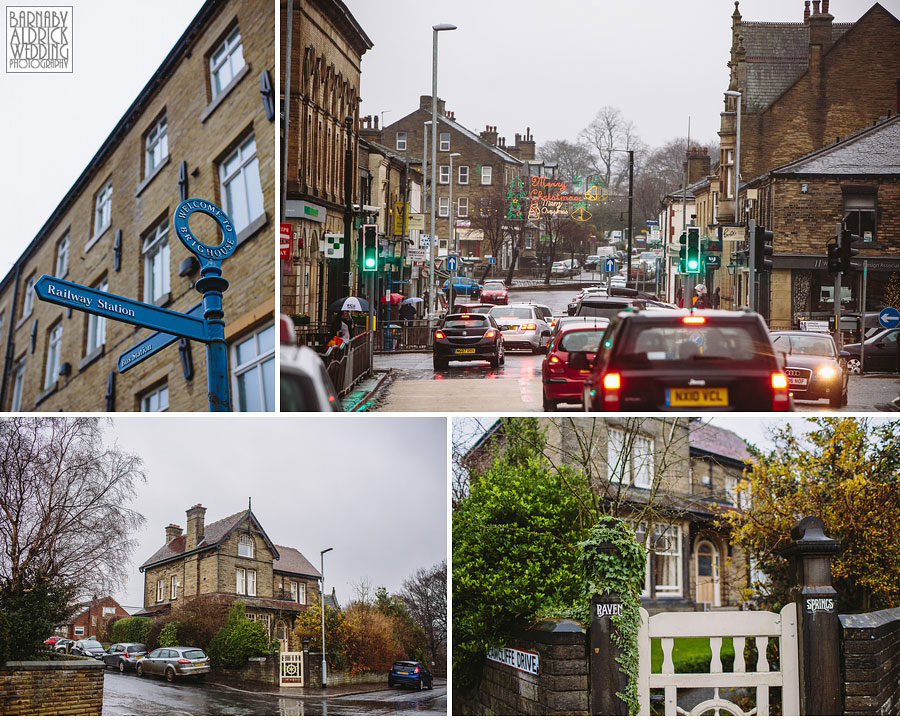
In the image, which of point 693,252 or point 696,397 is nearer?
point 696,397

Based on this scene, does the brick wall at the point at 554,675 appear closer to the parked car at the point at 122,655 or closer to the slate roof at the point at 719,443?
the slate roof at the point at 719,443

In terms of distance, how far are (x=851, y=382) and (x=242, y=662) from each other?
5332 mm

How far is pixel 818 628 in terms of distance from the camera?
767 centimetres

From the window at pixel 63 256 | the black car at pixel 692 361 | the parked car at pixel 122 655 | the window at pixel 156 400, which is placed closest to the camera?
the black car at pixel 692 361

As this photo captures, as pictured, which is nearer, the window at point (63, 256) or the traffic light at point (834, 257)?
the traffic light at point (834, 257)

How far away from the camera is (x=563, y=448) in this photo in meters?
8.62

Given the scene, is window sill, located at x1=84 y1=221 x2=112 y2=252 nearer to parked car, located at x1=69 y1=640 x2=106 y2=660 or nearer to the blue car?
the blue car

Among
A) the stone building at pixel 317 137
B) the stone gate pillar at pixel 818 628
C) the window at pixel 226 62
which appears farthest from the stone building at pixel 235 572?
the stone gate pillar at pixel 818 628

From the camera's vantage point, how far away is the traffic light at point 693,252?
829 centimetres

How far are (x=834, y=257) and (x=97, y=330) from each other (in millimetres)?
6646

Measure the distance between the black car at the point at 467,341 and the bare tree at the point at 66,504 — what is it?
269 centimetres

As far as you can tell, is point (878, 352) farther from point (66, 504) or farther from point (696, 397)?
point (66, 504)

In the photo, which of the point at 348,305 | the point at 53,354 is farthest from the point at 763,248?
the point at 53,354

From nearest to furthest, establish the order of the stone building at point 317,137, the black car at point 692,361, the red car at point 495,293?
the black car at point 692,361 → the stone building at point 317,137 → the red car at point 495,293
